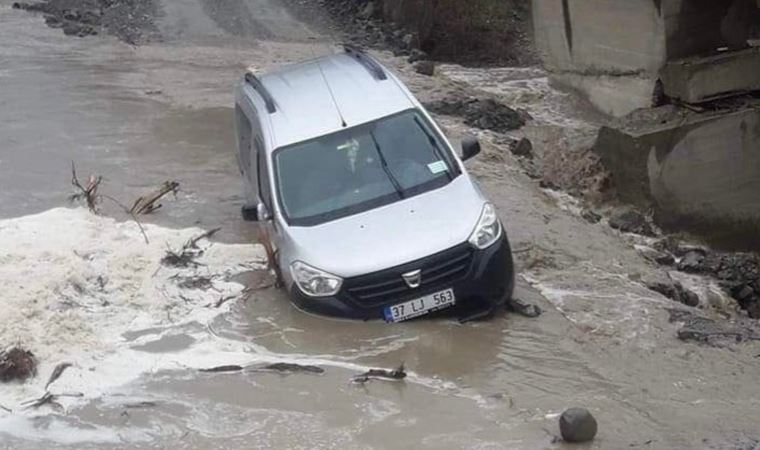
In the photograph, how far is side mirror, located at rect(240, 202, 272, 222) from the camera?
10438 millimetres

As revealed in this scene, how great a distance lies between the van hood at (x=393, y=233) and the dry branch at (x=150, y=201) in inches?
151

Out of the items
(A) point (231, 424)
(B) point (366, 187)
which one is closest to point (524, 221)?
(B) point (366, 187)

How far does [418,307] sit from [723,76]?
8.08 m

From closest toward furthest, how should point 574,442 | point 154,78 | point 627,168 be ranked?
point 574,442 → point 627,168 → point 154,78

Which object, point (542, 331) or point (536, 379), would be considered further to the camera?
point (542, 331)

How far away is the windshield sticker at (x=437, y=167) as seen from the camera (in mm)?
10234

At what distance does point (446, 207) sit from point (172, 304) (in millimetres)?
2387

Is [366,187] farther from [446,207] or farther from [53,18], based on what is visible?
[53,18]

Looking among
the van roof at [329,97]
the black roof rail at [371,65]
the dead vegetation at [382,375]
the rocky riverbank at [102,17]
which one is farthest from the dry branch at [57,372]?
the rocky riverbank at [102,17]

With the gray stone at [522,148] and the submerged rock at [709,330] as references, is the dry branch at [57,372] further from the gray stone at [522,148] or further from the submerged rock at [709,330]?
the gray stone at [522,148]

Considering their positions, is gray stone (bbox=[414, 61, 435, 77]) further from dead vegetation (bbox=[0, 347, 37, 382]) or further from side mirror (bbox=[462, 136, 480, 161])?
dead vegetation (bbox=[0, 347, 37, 382])

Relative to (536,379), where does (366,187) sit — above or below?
above

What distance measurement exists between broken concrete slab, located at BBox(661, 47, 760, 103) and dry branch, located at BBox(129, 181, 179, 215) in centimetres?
662

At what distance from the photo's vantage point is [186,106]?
19.4 metres
